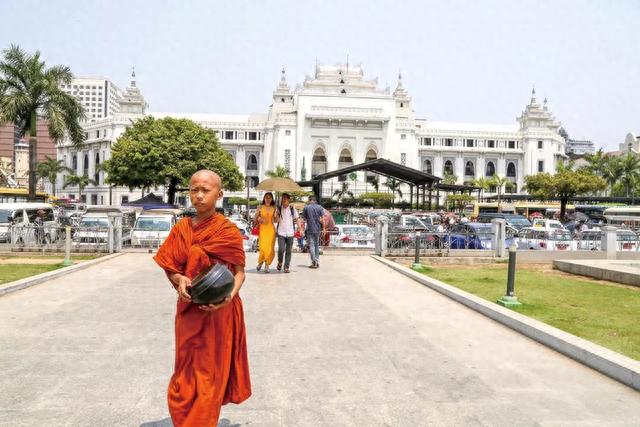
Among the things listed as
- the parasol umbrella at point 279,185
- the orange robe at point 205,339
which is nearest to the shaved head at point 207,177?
the orange robe at point 205,339

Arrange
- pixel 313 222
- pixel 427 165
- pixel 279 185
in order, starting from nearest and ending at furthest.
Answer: pixel 313 222 → pixel 279 185 → pixel 427 165

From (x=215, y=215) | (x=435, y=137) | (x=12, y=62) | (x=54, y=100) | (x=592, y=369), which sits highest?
(x=435, y=137)

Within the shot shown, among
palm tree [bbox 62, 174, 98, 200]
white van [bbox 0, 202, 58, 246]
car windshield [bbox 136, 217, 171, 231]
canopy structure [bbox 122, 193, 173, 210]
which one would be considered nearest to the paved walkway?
white van [bbox 0, 202, 58, 246]

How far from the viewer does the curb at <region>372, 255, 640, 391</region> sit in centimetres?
476

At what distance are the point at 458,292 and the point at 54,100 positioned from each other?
2347 cm

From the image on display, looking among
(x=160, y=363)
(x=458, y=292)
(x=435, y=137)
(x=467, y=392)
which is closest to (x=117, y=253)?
(x=458, y=292)

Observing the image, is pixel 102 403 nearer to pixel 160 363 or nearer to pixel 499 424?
pixel 160 363

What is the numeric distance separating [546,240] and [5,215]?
19.7m

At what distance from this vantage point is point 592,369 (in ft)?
16.9

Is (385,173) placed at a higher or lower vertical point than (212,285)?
higher

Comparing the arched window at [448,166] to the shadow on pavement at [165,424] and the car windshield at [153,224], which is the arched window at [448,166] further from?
the shadow on pavement at [165,424]

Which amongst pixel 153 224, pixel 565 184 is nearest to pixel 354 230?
pixel 153 224

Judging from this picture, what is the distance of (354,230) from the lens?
19484 millimetres

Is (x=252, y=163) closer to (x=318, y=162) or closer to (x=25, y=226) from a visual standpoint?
(x=318, y=162)
